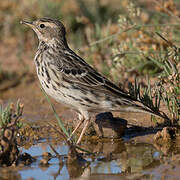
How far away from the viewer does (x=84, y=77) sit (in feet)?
22.4

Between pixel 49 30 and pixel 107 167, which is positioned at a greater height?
pixel 49 30

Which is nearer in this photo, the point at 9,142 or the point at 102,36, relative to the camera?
the point at 9,142

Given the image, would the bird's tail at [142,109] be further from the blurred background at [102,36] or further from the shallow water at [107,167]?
the blurred background at [102,36]

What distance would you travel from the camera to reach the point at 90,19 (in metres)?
11.5

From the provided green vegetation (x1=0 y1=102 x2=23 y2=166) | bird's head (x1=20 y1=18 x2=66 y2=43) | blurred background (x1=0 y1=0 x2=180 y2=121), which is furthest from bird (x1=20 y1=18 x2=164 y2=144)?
green vegetation (x1=0 y1=102 x2=23 y2=166)

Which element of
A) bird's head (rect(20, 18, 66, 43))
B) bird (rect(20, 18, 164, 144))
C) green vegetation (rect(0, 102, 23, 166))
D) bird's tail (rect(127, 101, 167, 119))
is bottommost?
green vegetation (rect(0, 102, 23, 166))

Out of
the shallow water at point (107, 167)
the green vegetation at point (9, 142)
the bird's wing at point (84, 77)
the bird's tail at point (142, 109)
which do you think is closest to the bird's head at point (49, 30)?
the bird's wing at point (84, 77)

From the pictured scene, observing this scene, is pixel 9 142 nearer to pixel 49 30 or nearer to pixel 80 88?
pixel 80 88

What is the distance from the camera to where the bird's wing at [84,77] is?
6.70 metres

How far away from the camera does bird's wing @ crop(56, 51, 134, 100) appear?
670 centimetres

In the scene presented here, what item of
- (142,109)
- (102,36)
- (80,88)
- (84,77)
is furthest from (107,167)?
(102,36)

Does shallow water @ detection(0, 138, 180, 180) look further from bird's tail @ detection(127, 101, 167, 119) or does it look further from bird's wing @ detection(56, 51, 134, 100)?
bird's wing @ detection(56, 51, 134, 100)

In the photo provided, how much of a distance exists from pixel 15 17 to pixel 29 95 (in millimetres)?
3113

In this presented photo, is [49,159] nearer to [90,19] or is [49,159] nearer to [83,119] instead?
[83,119]
